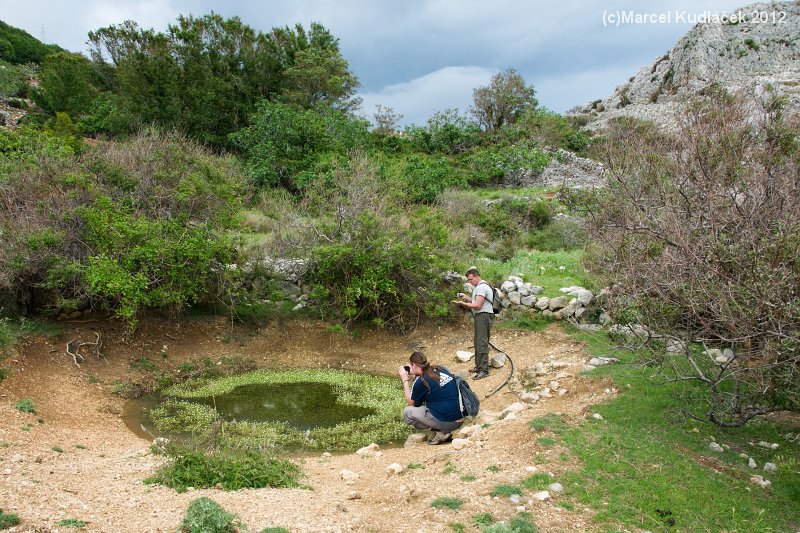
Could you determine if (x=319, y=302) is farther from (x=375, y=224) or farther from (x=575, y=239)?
(x=575, y=239)

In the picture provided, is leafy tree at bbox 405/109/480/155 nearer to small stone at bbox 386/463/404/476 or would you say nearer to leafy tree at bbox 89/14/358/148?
leafy tree at bbox 89/14/358/148

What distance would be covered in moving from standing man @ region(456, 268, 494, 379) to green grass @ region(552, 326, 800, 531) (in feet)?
8.93

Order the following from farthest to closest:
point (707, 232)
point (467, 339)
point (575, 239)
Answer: point (575, 239), point (467, 339), point (707, 232)

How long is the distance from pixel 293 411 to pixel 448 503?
4.77 m

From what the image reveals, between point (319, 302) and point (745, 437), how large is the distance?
350 inches

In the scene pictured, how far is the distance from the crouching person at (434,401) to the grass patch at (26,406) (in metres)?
5.29

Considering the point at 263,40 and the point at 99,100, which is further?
the point at 263,40

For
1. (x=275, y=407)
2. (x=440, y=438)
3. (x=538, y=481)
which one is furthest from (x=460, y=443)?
(x=275, y=407)

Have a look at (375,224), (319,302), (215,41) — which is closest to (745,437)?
(375,224)

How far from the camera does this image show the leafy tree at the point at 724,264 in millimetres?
5078

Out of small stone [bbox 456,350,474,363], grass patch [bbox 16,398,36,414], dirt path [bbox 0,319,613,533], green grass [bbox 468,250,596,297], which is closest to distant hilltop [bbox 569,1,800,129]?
green grass [bbox 468,250,596,297]

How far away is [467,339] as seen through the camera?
12.0 metres

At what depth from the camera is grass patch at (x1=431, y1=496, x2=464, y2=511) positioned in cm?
482

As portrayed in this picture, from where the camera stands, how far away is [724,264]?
19.0 feet
